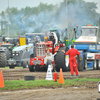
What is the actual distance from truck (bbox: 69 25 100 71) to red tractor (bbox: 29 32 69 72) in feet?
5.76

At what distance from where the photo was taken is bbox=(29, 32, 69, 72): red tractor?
841 inches

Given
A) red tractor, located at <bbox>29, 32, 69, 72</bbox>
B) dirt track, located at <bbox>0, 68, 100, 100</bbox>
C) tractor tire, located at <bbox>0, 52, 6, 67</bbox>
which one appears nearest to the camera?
dirt track, located at <bbox>0, 68, 100, 100</bbox>

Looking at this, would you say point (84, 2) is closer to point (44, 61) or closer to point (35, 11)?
point (35, 11)

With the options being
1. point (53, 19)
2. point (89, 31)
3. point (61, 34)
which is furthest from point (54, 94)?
point (53, 19)

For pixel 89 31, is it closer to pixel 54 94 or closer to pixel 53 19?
pixel 54 94

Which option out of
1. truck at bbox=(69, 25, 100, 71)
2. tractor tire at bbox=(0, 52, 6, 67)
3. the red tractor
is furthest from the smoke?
the red tractor

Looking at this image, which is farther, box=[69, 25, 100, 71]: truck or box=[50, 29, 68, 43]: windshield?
box=[50, 29, 68, 43]: windshield

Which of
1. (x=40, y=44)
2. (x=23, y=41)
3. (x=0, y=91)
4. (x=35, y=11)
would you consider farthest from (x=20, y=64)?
(x=35, y=11)

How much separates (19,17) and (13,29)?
3.37 m

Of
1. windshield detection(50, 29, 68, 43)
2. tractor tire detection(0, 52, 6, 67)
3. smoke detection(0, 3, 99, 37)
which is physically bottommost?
tractor tire detection(0, 52, 6, 67)

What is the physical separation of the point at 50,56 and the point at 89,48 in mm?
3908

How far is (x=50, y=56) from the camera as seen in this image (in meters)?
21.9

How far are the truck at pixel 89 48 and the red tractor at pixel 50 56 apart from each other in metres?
1.75

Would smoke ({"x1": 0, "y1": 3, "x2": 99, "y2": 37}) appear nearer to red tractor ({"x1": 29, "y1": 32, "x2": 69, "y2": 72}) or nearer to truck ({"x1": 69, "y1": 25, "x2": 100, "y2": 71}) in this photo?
truck ({"x1": 69, "y1": 25, "x2": 100, "y2": 71})
